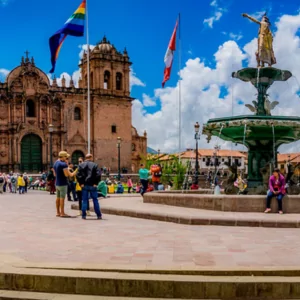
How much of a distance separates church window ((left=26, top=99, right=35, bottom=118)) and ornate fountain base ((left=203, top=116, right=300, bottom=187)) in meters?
37.7

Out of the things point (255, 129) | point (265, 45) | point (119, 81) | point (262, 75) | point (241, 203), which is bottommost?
point (241, 203)

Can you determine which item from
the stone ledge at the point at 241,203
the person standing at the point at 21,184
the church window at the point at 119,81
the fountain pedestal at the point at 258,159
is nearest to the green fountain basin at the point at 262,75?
the fountain pedestal at the point at 258,159

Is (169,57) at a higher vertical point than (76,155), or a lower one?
higher

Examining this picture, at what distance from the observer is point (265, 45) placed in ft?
45.0

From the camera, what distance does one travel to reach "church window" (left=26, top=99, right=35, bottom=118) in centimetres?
4893

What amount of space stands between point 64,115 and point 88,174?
4136 centimetres

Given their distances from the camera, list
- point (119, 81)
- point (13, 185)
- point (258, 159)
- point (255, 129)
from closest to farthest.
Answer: point (255, 129), point (258, 159), point (13, 185), point (119, 81)

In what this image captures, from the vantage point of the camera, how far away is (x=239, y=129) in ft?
41.4

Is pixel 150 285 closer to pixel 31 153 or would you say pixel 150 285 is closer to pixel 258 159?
pixel 258 159

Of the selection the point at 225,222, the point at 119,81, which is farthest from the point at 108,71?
the point at 225,222

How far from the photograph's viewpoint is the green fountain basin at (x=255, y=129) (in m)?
12.2

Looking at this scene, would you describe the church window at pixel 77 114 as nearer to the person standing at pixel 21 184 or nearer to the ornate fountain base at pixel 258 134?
the person standing at pixel 21 184

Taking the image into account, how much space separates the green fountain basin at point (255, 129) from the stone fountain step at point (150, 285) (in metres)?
7.85

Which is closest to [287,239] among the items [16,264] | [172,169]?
[16,264]
